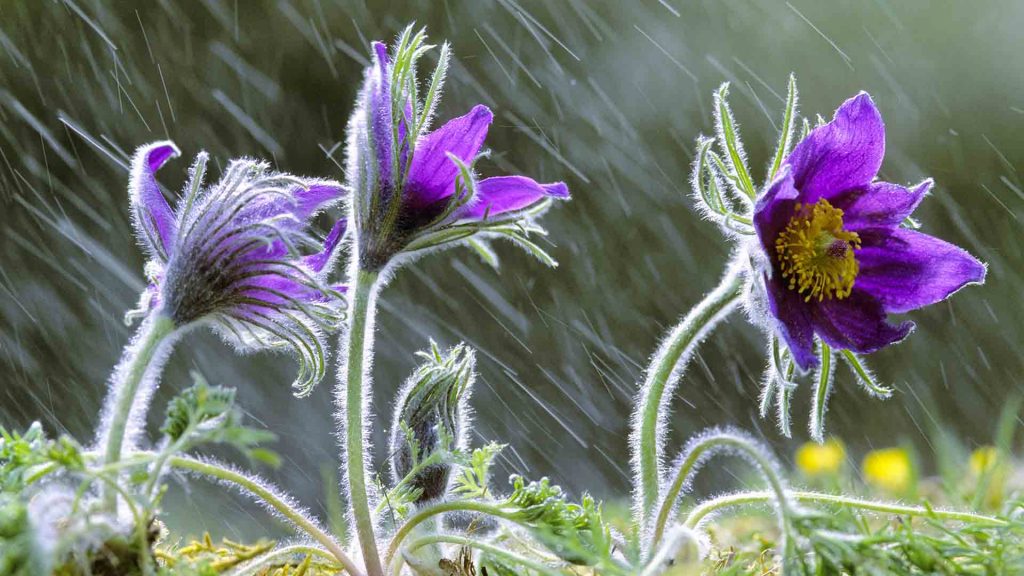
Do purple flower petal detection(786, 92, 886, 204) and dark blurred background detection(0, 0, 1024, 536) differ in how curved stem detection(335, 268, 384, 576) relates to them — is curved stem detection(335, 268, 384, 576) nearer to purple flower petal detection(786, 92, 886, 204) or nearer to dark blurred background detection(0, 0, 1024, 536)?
purple flower petal detection(786, 92, 886, 204)

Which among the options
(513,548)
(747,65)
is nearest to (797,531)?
(513,548)

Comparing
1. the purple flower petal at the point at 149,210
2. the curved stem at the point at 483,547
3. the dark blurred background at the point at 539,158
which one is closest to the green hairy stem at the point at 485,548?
the curved stem at the point at 483,547

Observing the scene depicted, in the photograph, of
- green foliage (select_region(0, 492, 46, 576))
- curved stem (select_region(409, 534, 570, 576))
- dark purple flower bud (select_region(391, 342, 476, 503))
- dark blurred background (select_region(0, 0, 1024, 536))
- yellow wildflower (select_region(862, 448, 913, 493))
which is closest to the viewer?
green foliage (select_region(0, 492, 46, 576))

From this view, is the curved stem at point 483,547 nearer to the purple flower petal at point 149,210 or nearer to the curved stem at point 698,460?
the curved stem at point 698,460

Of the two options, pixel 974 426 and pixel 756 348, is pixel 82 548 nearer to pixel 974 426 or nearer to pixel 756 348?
pixel 756 348

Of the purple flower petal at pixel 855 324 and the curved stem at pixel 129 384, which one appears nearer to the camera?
the curved stem at pixel 129 384

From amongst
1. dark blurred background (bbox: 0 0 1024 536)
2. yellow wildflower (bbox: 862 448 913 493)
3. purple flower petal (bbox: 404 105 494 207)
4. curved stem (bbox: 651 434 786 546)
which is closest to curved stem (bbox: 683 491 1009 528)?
curved stem (bbox: 651 434 786 546)

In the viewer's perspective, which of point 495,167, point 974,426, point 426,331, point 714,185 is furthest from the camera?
point 974,426
